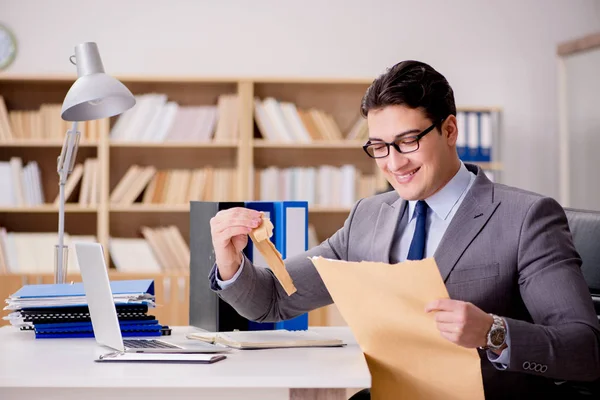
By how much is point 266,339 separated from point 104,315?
0.36m

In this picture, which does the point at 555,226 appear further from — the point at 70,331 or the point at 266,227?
the point at 70,331

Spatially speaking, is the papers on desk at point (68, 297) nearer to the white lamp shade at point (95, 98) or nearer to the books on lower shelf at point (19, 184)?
the white lamp shade at point (95, 98)

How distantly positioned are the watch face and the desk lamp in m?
1.26

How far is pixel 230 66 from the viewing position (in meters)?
5.16

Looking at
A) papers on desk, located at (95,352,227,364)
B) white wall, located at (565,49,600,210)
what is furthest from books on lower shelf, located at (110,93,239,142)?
papers on desk, located at (95,352,227,364)

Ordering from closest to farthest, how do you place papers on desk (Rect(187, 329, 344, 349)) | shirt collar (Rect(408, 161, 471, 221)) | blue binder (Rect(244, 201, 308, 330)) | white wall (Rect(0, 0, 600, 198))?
papers on desk (Rect(187, 329, 344, 349)) → shirt collar (Rect(408, 161, 471, 221)) → blue binder (Rect(244, 201, 308, 330)) → white wall (Rect(0, 0, 600, 198))

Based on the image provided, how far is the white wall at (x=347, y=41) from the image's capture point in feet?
16.7

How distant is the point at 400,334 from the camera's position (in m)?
1.43

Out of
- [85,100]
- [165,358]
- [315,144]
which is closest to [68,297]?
[165,358]

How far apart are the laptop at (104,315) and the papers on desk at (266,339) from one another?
1.8 inches

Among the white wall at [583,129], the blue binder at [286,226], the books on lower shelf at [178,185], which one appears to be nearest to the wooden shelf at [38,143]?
the books on lower shelf at [178,185]

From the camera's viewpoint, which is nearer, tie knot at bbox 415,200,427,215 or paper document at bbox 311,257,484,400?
paper document at bbox 311,257,484,400

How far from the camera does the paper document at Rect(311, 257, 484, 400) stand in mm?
1355

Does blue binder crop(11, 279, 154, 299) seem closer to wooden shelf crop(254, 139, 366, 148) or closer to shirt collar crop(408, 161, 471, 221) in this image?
shirt collar crop(408, 161, 471, 221)
